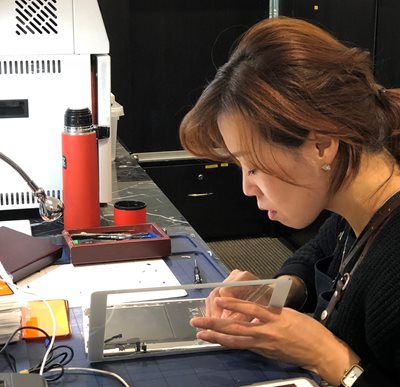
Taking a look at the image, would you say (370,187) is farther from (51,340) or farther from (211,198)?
(211,198)

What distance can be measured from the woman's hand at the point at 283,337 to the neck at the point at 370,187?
0.22 metres

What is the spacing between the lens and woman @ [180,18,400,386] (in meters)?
1.12

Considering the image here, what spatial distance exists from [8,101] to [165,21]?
2000 millimetres

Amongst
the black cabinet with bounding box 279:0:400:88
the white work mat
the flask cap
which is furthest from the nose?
the black cabinet with bounding box 279:0:400:88

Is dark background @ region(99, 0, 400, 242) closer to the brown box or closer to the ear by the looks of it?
the brown box

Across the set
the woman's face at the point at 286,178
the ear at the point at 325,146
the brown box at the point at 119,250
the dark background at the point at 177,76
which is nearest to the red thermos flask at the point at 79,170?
the brown box at the point at 119,250

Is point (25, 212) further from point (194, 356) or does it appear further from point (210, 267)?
point (194, 356)

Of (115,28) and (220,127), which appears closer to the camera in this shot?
(220,127)

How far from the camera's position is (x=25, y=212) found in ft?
6.51

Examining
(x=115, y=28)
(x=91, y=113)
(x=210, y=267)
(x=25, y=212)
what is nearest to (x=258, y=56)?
(x=210, y=267)

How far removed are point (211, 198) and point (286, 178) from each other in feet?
8.95

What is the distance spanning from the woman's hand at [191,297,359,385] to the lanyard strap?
0.31ft

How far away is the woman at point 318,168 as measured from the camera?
112 cm

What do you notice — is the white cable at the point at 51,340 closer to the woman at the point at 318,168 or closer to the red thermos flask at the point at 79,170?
the woman at the point at 318,168
